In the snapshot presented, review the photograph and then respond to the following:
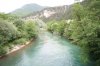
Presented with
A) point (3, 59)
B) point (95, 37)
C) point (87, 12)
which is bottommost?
point (3, 59)

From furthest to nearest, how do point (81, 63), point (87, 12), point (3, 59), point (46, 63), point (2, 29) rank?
Answer: point (2, 29), point (3, 59), point (46, 63), point (81, 63), point (87, 12)

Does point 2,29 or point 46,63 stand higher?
point 2,29

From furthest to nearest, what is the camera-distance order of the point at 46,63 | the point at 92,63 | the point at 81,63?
the point at 46,63 < the point at 81,63 < the point at 92,63

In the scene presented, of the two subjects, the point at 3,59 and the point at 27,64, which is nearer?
the point at 27,64

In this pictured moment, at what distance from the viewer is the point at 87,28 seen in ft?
77.6

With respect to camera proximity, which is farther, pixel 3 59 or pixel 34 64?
pixel 3 59

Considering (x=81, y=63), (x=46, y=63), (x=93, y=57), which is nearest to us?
(x=93, y=57)

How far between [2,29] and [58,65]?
1934 cm

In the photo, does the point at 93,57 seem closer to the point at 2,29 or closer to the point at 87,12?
the point at 87,12

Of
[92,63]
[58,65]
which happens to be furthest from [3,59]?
[92,63]

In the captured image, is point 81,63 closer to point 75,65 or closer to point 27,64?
point 75,65

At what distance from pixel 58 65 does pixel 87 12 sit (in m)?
10.4

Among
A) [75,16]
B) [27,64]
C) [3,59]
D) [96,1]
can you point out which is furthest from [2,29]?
[96,1]

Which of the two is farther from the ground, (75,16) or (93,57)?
(75,16)
